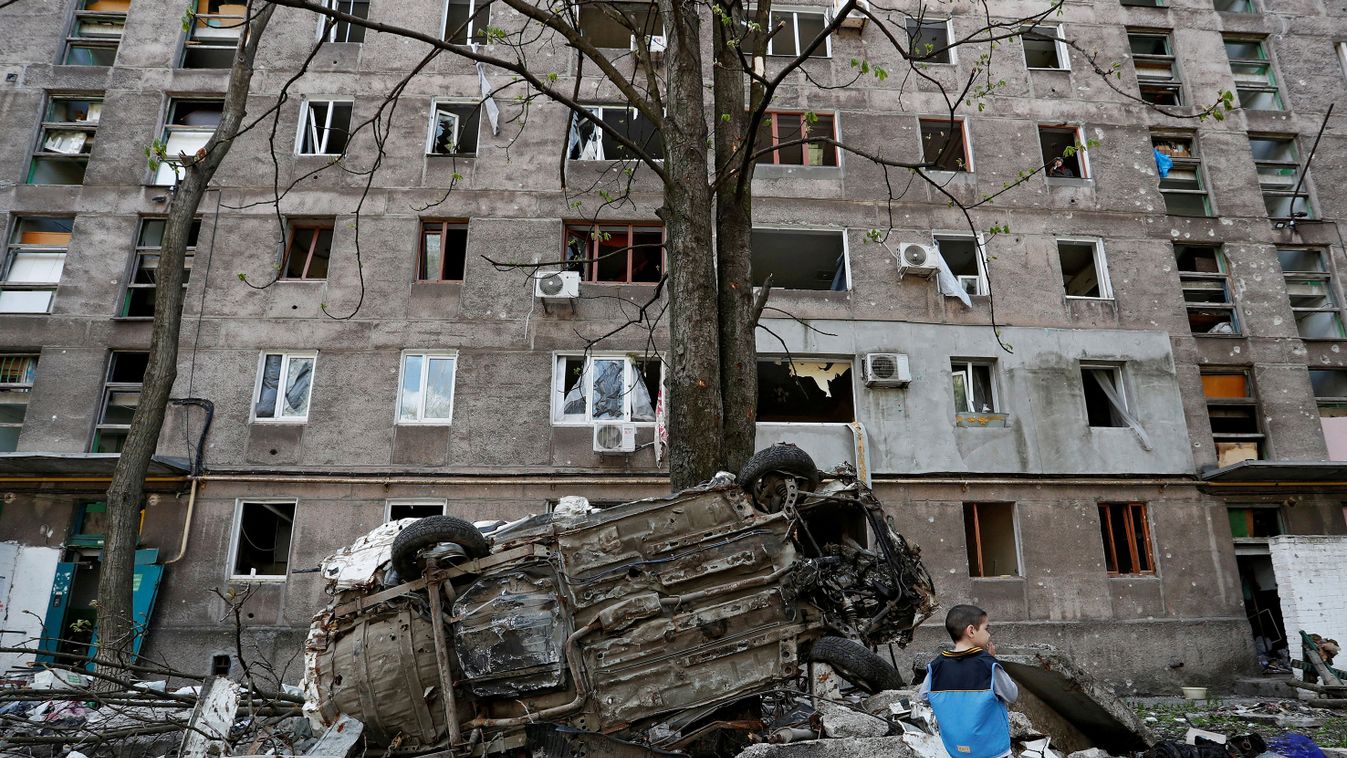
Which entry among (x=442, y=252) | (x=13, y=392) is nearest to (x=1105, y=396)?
(x=442, y=252)

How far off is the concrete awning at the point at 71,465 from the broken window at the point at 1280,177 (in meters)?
22.4

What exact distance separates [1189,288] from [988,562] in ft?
→ 24.9

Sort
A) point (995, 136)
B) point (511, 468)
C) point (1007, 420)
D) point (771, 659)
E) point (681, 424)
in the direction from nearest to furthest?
point (771, 659)
point (681, 424)
point (511, 468)
point (1007, 420)
point (995, 136)

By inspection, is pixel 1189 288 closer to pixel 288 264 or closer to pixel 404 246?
pixel 404 246

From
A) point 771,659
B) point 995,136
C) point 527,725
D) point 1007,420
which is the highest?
point 995,136

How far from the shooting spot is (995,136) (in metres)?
16.6

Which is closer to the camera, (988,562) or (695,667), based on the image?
(695,667)

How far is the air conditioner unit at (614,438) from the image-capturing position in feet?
45.2

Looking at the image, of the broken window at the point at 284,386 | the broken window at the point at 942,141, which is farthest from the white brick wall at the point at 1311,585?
the broken window at the point at 284,386

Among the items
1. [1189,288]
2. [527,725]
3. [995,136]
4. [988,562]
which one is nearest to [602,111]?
[995,136]

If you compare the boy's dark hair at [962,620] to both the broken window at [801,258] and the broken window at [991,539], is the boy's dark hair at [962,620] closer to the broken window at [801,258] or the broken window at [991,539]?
the broken window at [991,539]

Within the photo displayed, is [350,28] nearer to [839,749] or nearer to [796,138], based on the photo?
[796,138]

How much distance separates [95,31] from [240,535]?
11901 mm

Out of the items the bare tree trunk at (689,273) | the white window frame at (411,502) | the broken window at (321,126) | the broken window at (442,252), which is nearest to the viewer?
the bare tree trunk at (689,273)
